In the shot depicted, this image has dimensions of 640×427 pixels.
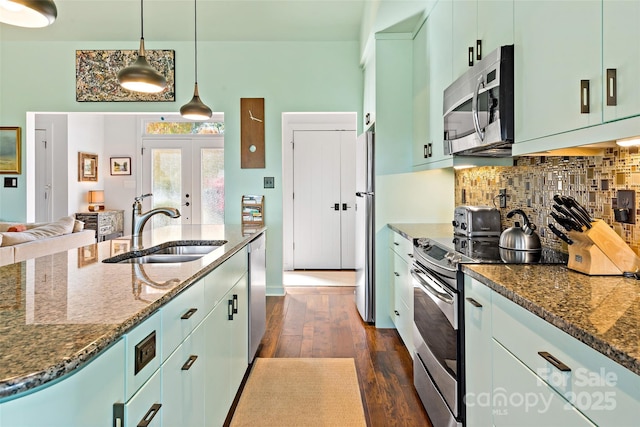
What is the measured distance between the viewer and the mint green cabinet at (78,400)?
658mm

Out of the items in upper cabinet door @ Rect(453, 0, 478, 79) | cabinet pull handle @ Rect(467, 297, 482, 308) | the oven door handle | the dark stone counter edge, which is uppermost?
upper cabinet door @ Rect(453, 0, 478, 79)

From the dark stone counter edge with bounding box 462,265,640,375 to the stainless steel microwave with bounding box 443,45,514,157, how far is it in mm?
852

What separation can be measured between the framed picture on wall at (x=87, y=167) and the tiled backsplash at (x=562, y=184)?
6716mm

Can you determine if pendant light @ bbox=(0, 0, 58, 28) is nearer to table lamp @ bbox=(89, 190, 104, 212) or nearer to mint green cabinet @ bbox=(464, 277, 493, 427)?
mint green cabinet @ bbox=(464, 277, 493, 427)

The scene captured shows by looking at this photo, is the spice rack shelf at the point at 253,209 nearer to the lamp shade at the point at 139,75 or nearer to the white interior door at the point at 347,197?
the white interior door at the point at 347,197

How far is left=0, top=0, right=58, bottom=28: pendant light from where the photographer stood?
54.7 inches

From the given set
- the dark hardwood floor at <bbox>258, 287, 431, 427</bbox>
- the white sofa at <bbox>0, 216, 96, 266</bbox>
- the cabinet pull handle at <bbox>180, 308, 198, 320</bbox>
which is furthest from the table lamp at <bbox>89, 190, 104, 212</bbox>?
the cabinet pull handle at <bbox>180, 308, 198, 320</bbox>

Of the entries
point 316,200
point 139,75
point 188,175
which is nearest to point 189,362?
point 139,75

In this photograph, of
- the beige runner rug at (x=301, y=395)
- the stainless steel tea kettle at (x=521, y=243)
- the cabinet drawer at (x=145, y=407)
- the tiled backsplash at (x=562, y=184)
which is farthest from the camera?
the beige runner rug at (x=301, y=395)

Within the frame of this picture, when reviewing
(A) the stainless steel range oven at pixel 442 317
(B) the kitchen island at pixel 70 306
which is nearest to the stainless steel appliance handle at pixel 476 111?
(A) the stainless steel range oven at pixel 442 317

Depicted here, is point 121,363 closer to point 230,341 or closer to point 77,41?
point 230,341

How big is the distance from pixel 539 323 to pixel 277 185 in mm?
3943

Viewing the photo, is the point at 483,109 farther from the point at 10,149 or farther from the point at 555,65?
the point at 10,149

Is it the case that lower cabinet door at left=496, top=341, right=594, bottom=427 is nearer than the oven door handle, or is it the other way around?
lower cabinet door at left=496, top=341, right=594, bottom=427
